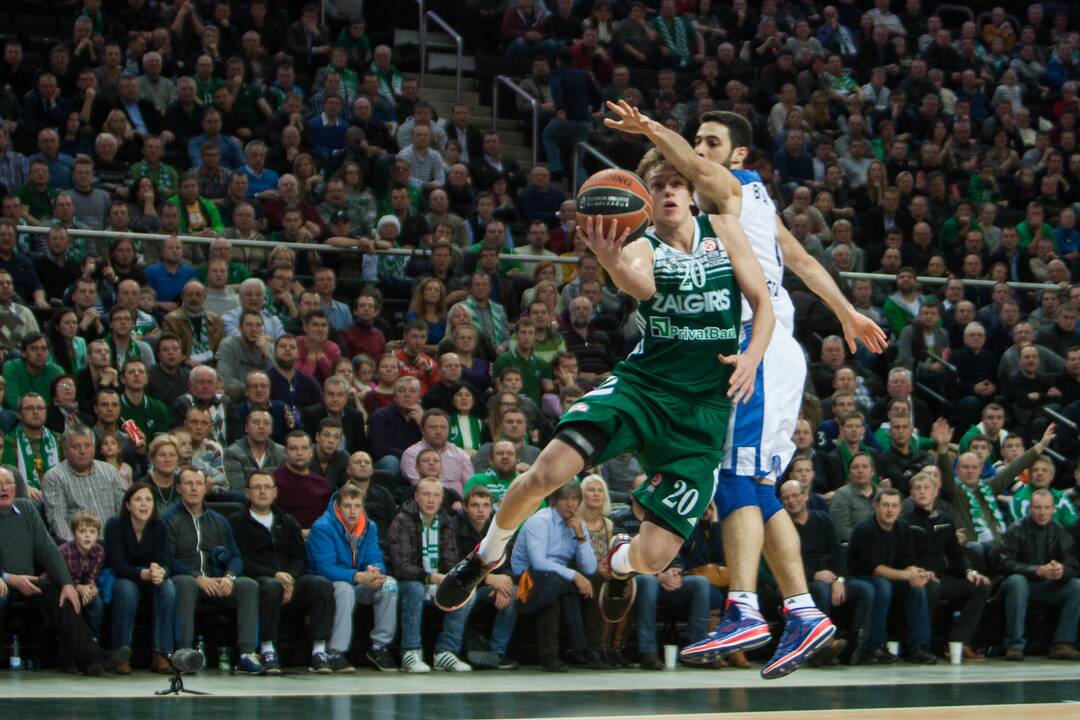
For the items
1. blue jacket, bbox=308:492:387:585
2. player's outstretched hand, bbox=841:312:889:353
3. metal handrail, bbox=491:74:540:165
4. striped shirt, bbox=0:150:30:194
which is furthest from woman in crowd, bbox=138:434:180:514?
metal handrail, bbox=491:74:540:165

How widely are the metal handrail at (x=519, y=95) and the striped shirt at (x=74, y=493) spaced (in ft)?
28.6

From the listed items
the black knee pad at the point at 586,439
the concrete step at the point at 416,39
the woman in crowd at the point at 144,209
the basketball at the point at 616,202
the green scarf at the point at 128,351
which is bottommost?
the black knee pad at the point at 586,439

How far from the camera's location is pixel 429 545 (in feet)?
39.7

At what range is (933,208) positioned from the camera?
762 inches

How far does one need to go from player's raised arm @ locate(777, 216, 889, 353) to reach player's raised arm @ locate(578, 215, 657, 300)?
0.82 m

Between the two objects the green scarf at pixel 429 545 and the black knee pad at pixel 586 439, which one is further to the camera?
A: the green scarf at pixel 429 545

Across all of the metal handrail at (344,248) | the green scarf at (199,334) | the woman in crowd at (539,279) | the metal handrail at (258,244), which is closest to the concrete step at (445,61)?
the metal handrail at (344,248)

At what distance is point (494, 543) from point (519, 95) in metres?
13.1

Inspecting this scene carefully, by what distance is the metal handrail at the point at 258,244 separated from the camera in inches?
542

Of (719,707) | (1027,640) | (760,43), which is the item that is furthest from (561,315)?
(760,43)

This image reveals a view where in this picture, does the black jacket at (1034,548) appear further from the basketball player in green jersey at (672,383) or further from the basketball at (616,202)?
the basketball at (616,202)

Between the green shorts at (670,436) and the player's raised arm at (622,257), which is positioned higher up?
the player's raised arm at (622,257)

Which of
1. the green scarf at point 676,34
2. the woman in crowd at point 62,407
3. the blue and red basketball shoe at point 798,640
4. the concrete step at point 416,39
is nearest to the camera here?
the blue and red basketball shoe at point 798,640

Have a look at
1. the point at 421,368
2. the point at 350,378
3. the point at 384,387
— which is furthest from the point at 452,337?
the point at 350,378
